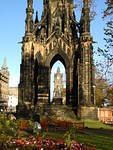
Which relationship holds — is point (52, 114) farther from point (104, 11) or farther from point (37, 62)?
point (104, 11)

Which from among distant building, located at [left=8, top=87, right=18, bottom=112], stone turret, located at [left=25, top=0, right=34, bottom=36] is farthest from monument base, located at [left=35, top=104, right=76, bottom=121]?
distant building, located at [left=8, top=87, right=18, bottom=112]

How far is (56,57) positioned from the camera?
33250mm

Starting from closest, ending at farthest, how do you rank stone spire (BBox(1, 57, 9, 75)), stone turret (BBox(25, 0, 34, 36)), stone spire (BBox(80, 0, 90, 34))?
stone spire (BBox(80, 0, 90, 34)) < stone turret (BBox(25, 0, 34, 36)) < stone spire (BBox(1, 57, 9, 75))

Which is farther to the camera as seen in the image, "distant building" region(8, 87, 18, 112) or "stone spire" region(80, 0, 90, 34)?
"distant building" region(8, 87, 18, 112)

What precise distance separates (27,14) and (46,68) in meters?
7.64

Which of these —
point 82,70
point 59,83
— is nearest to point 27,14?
point 82,70

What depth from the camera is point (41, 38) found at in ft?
107

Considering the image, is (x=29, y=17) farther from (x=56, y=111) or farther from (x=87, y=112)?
(x=87, y=112)

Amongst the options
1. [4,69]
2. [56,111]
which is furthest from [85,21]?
[4,69]

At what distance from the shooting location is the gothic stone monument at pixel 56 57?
29.3m

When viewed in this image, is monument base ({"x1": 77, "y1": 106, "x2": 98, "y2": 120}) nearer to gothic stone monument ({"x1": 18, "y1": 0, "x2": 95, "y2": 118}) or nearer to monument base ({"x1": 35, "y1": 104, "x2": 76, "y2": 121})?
gothic stone monument ({"x1": 18, "y1": 0, "x2": 95, "y2": 118})

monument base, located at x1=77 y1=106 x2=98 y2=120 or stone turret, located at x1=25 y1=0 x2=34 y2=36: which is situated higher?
stone turret, located at x1=25 y1=0 x2=34 y2=36

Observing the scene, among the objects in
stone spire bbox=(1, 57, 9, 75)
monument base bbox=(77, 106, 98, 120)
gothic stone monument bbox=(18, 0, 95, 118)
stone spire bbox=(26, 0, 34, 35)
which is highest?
stone spire bbox=(1, 57, 9, 75)

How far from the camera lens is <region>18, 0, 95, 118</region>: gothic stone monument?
96.2 ft
